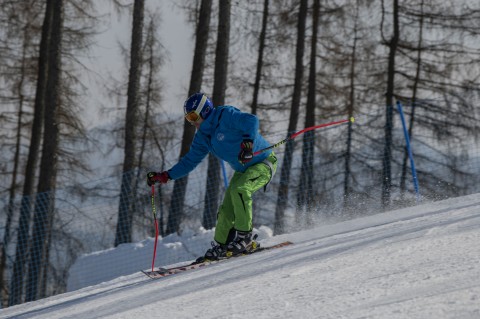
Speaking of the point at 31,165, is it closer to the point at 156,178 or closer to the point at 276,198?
the point at 276,198

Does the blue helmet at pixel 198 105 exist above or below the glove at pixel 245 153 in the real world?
above

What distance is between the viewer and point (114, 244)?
40.1 ft

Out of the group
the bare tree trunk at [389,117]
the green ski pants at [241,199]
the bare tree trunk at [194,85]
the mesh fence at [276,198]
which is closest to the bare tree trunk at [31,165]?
the mesh fence at [276,198]

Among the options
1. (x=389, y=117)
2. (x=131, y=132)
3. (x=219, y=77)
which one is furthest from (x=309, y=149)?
(x=131, y=132)

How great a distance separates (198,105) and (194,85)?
22.0 ft

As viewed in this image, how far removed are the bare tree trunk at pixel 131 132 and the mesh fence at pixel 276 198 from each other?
0.13ft

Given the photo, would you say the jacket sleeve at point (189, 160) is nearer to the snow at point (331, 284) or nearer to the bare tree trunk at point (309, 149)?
the snow at point (331, 284)

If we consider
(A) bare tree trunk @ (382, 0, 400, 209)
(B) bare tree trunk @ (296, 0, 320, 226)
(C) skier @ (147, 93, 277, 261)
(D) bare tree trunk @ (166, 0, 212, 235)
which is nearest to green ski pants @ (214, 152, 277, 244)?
(C) skier @ (147, 93, 277, 261)

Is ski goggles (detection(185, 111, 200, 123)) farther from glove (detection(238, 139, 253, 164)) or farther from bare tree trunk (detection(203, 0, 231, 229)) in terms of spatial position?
bare tree trunk (detection(203, 0, 231, 229))

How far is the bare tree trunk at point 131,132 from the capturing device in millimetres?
11172

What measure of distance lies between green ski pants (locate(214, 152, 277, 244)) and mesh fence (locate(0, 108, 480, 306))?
2.98m

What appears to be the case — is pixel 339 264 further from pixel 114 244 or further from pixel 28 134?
pixel 28 134

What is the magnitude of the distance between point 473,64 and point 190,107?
1273 centimetres

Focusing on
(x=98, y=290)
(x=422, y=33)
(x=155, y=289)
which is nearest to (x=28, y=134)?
→ (x=422, y=33)
